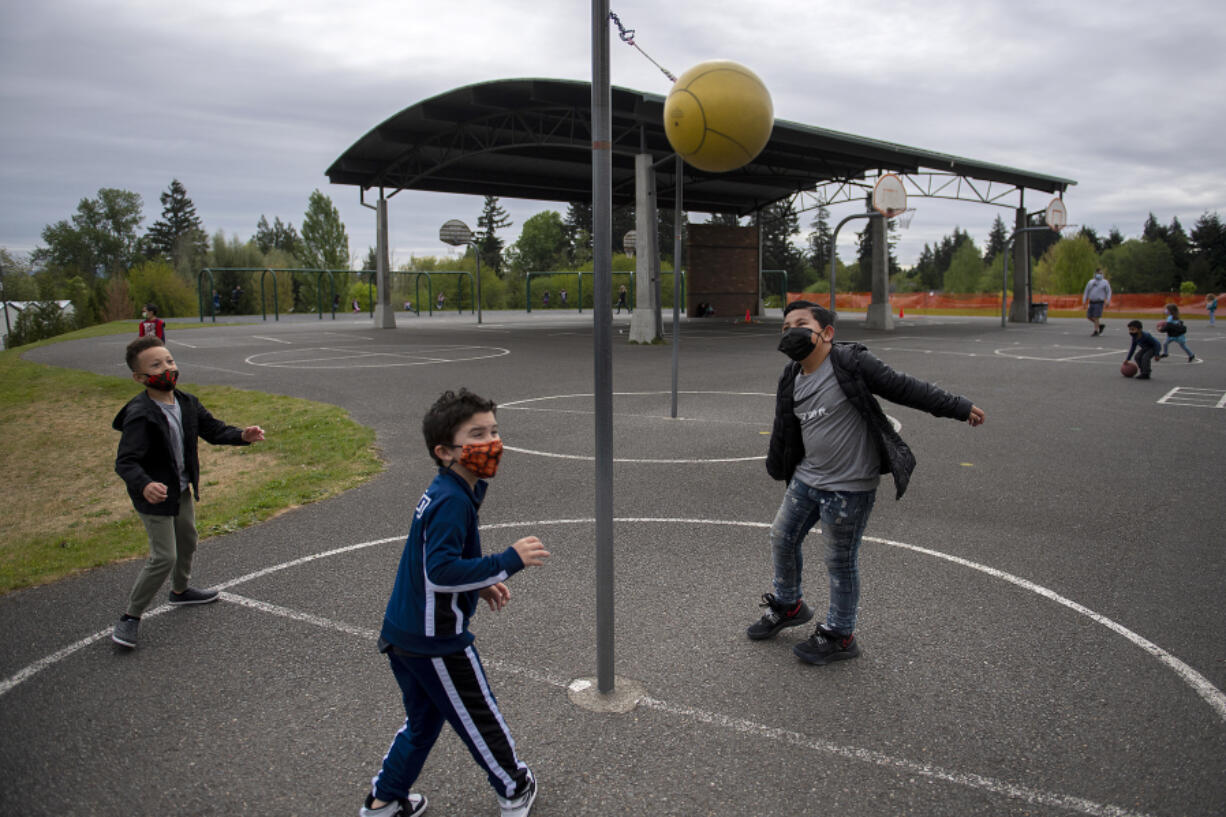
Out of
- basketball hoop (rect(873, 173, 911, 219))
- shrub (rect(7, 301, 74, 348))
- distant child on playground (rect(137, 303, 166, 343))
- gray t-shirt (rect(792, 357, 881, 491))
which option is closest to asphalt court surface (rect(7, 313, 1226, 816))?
gray t-shirt (rect(792, 357, 881, 491))

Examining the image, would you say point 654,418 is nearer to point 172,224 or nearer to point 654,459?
point 654,459

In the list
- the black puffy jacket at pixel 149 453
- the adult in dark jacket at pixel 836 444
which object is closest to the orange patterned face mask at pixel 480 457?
the adult in dark jacket at pixel 836 444

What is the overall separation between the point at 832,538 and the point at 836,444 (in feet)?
1.57

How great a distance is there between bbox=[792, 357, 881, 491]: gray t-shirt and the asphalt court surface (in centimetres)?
96

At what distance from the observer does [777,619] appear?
4.34m

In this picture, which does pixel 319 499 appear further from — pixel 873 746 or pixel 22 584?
pixel 873 746

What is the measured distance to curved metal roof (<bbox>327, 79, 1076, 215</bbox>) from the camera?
23266mm

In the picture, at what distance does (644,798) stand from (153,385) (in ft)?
11.5

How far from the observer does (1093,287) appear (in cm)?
A: 2589

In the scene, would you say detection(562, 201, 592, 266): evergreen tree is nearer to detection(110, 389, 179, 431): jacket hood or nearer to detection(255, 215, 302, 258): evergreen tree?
detection(255, 215, 302, 258): evergreen tree

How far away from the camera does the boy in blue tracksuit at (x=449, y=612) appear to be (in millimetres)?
2643

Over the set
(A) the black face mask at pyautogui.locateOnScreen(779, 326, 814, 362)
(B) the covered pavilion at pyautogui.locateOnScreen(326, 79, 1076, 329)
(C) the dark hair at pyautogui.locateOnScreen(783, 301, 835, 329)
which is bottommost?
(A) the black face mask at pyautogui.locateOnScreen(779, 326, 814, 362)

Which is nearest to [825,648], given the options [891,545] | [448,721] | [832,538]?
[832,538]

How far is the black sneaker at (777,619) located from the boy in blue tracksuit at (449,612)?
1.83 meters
